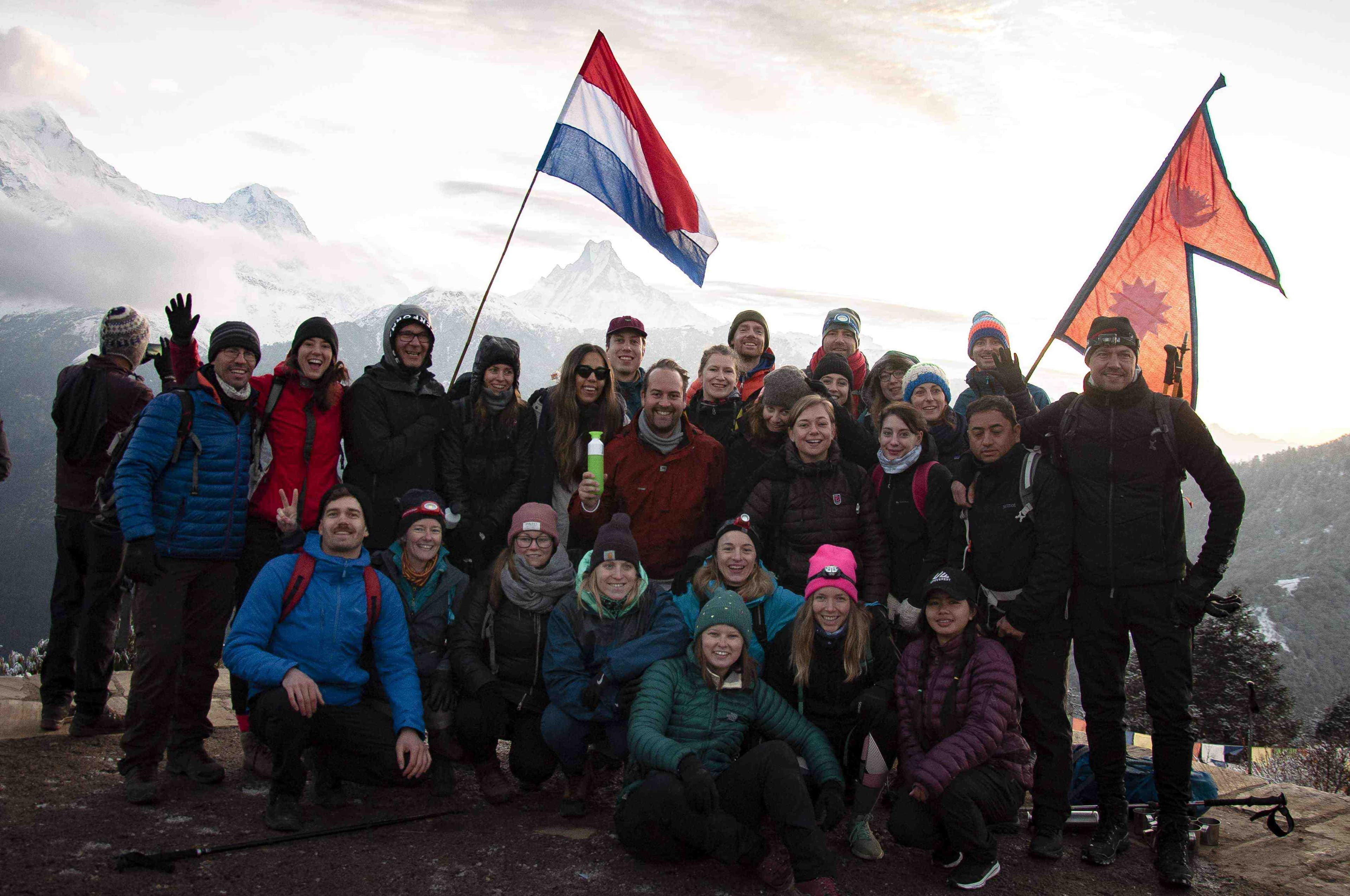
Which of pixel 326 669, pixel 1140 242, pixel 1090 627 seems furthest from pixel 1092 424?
pixel 326 669

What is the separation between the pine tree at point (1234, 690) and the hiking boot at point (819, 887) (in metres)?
40.6

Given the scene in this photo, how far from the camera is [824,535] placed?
18.6ft

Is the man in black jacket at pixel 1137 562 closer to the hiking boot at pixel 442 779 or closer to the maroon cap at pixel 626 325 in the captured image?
the maroon cap at pixel 626 325

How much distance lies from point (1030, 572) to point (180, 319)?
18.7 feet

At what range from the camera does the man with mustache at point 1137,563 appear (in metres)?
4.93

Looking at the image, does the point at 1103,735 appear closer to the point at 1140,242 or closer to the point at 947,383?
the point at 947,383

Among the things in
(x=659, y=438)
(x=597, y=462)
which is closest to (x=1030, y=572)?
(x=659, y=438)

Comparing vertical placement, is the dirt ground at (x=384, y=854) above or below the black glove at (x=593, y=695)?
below

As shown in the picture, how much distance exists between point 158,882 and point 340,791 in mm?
1312

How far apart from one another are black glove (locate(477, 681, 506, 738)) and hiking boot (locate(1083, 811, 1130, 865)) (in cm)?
355

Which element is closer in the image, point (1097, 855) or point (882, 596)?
point (1097, 855)

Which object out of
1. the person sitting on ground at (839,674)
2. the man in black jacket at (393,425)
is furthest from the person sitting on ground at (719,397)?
the man in black jacket at (393,425)

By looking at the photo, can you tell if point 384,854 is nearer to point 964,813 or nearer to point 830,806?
point 830,806

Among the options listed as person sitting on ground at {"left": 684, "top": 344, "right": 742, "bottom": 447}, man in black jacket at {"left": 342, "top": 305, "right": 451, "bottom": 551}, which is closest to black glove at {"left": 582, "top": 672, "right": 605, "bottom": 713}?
man in black jacket at {"left": 342, "top": 305, "right": 451, "bottom": 551}
